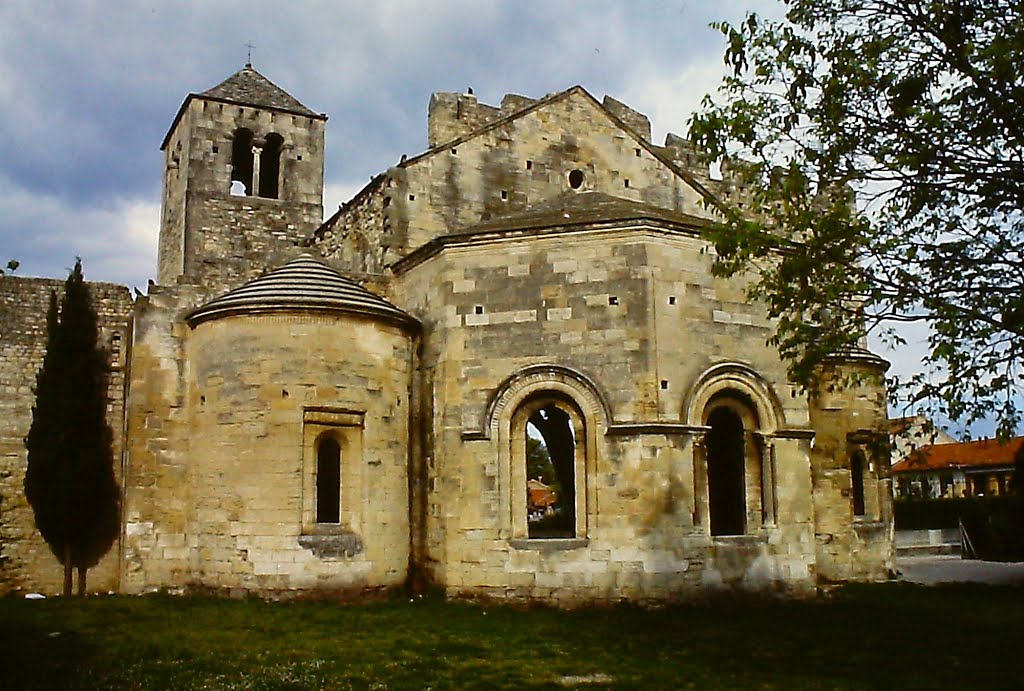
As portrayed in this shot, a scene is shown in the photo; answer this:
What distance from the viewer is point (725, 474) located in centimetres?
1656

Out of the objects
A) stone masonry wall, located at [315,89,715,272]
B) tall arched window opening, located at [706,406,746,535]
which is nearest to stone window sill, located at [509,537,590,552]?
tall arched window opening, located at [706,406,746,535]

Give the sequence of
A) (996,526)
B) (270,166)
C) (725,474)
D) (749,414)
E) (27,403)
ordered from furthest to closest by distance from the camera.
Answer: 1. (270,166)
2. (996,526)
3. (725,474)
4. (27,403)
5. (749,414)

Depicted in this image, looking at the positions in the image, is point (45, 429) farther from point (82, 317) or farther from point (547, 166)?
point (547, 166)

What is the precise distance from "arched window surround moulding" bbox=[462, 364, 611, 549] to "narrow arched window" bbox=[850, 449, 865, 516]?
690cm

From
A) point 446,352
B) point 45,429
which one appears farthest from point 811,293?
point 45,429

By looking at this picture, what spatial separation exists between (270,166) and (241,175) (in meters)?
1.04

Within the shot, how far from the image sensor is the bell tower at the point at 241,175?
82.4 ft

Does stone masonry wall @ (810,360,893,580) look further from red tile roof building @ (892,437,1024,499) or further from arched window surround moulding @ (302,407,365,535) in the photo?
red tile roof building @ (892,437,1024,499)

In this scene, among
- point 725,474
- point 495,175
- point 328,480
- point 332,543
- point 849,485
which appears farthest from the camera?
point 495,175

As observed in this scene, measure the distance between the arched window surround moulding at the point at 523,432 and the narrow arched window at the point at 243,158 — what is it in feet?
50.8

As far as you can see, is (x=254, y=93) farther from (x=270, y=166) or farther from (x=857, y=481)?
(x=857, y=481)

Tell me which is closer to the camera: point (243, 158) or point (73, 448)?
point (73, 448)

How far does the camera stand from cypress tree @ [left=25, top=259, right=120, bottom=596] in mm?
14695

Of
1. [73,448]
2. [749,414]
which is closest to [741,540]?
[749,414]
